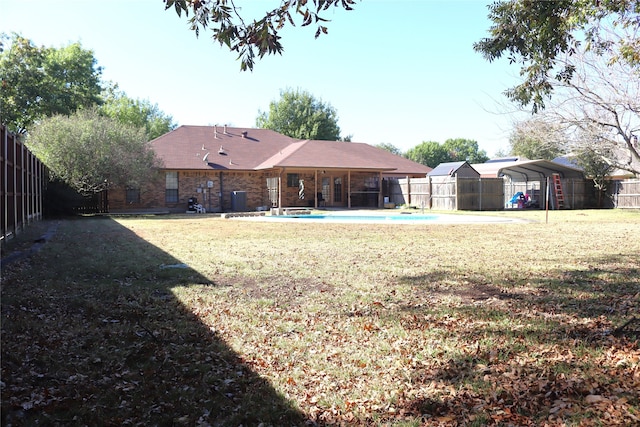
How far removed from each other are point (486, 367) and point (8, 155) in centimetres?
1120

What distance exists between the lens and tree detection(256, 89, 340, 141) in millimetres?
53625

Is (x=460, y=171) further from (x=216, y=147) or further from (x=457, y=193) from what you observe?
(x=216, y=147)

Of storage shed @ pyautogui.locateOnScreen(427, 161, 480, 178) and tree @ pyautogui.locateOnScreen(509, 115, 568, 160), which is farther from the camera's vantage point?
storage shed @ pyautogui.locateOnScreen(427, 161, 480, 178)

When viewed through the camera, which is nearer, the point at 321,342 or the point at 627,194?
the point at 321,342

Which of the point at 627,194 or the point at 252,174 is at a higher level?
the point at 252,174

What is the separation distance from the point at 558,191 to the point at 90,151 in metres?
28.4

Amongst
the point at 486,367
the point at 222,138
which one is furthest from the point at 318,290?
the point at 222,138

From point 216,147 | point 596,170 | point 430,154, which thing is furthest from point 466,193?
point 430,154

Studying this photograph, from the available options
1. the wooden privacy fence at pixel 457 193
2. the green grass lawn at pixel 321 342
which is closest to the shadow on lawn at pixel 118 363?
the green grass lawn at pixel 321 342

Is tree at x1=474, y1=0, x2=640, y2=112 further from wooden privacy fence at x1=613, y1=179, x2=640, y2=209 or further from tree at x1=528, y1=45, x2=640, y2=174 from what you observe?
wooden privacy fence at x1=613, y1=179, x2=640, y2=209

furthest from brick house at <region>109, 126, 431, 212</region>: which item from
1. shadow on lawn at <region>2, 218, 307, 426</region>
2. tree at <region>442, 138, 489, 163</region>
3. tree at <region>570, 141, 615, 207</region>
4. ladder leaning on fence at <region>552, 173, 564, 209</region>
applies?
tree at <region>442, 138, 489, 163</region>

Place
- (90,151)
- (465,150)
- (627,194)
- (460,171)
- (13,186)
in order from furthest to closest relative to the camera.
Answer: (465,150)
(627,194)
(460,171)
(90,151)
(13,186)

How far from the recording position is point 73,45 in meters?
40.0

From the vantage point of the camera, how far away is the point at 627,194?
31.7 metres
